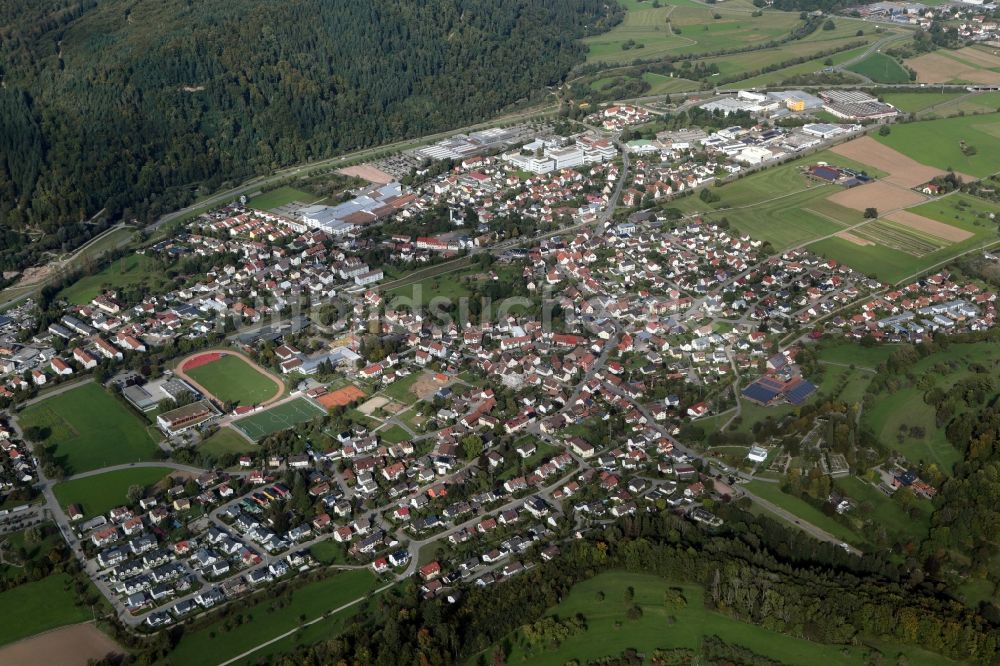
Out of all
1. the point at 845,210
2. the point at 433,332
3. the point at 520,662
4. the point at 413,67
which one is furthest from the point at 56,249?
the point at 845,210

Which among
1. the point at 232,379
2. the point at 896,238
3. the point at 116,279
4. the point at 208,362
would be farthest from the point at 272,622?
the point at 896,238

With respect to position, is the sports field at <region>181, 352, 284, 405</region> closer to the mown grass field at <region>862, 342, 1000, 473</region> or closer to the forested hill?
the forested hill

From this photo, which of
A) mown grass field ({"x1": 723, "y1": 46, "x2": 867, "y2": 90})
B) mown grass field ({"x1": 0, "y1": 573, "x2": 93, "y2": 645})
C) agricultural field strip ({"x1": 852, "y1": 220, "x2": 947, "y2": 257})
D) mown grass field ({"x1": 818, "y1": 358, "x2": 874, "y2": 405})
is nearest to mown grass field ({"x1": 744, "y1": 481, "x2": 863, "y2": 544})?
mown grass field ({"x1": 818, "y1": 358, "x2": 874, "y2": 405})

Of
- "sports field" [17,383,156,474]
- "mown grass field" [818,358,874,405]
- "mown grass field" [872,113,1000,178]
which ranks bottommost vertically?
"sports field" [17,383,156,474]

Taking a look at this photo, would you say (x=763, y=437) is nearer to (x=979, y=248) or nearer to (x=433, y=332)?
(x=433, y=332)

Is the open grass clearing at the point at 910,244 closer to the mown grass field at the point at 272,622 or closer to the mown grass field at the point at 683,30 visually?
the mown grass field at the point at 272,622

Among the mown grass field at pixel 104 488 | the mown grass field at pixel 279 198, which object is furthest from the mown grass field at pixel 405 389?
the mown grass field at pixel 279 198
